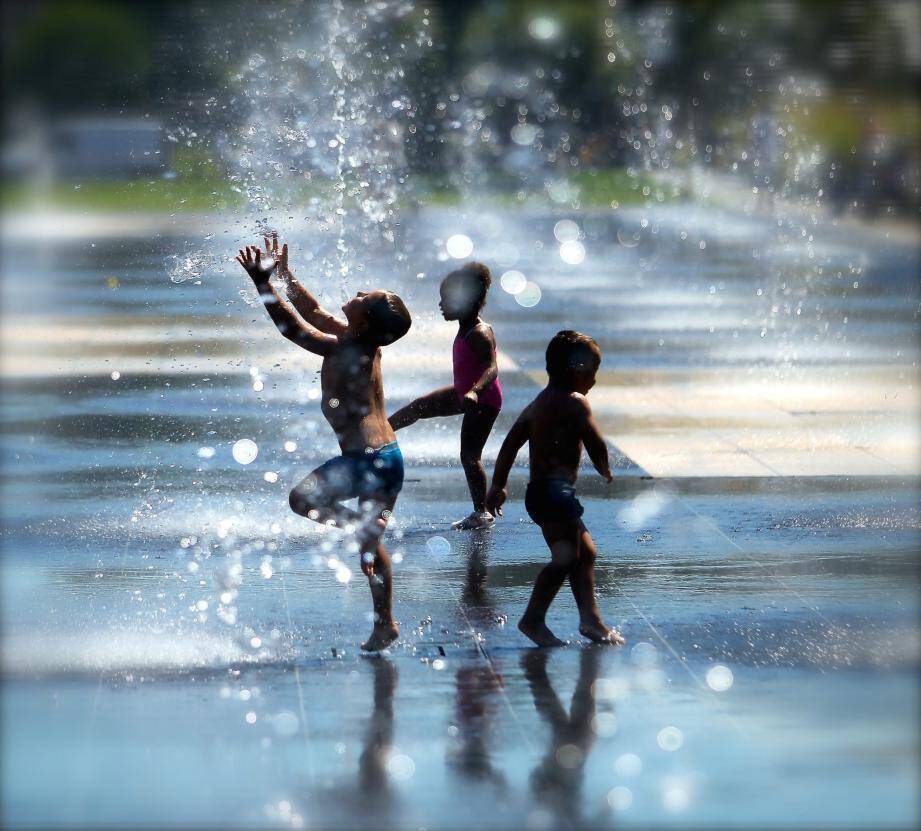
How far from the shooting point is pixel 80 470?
926 centimetres

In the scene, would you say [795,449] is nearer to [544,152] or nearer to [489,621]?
[489,621]

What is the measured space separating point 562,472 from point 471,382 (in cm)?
187

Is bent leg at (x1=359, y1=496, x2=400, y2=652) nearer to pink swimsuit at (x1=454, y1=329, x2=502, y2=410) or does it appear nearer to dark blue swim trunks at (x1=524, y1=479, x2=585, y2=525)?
dark blue swim trunks at (x1=524, y1=479, x2=585, y2=525)

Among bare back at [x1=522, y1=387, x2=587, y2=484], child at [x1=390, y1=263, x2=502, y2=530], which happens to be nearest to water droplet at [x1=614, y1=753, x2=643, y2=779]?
bare back at [x1=522, y1=387, x2=587, y2=484]

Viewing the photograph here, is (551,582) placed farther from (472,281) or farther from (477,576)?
(472,281)

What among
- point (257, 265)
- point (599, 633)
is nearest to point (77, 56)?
point (257, 265)

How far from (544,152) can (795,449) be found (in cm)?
3465

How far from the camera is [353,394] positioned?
6.09 meters

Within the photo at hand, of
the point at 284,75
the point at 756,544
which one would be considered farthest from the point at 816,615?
the point at 284,75

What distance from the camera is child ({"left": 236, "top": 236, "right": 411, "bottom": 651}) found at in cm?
606

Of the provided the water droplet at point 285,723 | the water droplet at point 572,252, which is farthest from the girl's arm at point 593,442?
the water droplet at point 572,252

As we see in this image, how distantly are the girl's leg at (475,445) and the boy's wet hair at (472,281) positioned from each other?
589 millimetres

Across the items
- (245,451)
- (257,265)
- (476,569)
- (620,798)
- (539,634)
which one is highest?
(257,265)

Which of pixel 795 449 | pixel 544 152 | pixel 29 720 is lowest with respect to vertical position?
pixel 544 152
